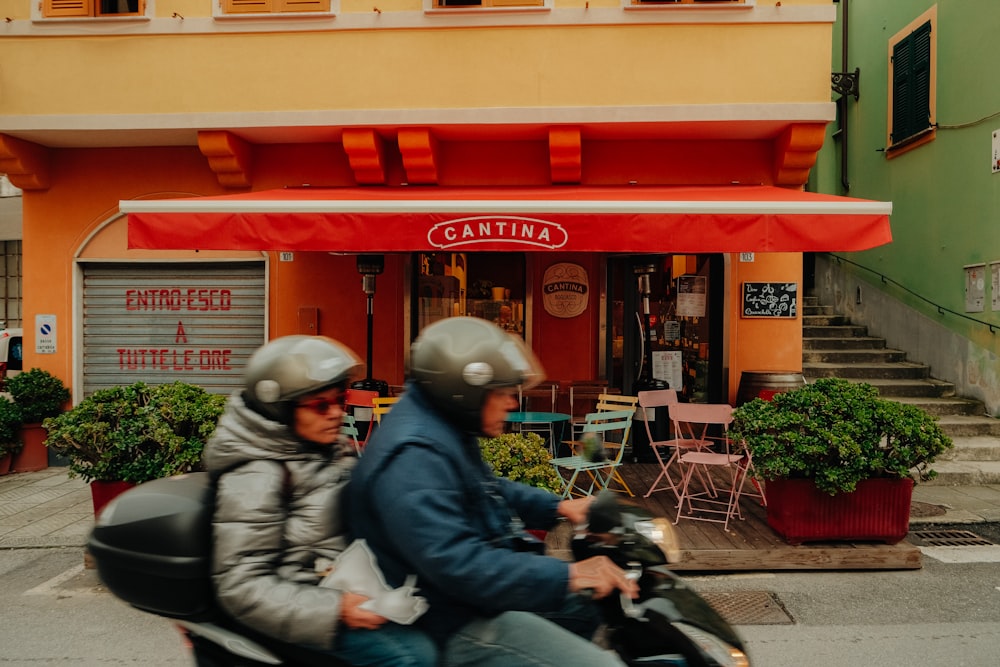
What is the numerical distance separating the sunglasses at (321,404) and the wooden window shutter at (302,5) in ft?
23.8

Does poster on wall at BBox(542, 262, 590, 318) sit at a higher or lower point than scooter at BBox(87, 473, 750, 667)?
higher

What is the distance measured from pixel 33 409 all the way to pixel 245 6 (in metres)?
5.36

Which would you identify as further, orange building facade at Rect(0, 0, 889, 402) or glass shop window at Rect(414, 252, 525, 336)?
glass shop window at Rect(414, 252, 525, 336)

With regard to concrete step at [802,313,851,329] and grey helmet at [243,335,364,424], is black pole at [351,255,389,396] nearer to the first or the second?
grey helmet at [243,335,364,424]

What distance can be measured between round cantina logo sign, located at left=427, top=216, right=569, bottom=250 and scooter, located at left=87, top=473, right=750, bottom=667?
151 inches

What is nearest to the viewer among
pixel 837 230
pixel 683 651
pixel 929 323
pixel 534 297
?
pixel 683 651

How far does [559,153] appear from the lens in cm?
791

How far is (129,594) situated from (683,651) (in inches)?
57.3

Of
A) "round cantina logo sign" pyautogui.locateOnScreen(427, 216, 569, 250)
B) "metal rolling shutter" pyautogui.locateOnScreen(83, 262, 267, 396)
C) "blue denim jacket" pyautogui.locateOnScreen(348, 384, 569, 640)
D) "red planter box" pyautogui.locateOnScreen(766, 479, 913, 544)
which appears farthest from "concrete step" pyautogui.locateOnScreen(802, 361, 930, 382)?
"blue denim jacket" pyautogui.locateOnScreen(348, 384, 569, 640)

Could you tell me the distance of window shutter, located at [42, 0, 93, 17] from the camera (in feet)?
26.4

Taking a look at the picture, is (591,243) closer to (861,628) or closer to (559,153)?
(559,153)

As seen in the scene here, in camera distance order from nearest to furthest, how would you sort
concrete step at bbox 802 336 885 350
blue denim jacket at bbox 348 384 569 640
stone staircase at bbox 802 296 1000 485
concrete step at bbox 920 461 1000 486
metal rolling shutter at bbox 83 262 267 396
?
blue denim jacket at bbox 348 384 569 640 < concrete step at bbox 920 461 1000 486 < stone staircase at bbox 802 296 1000 485 < metal rolling shutter at bbox 83 262 267 396 < concrete step at bbox 802 336 885 350

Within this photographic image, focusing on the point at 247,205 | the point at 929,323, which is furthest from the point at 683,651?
the point at 929,323

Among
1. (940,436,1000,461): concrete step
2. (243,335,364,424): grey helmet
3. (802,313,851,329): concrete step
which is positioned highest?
(802,313,851,329): concrete step
